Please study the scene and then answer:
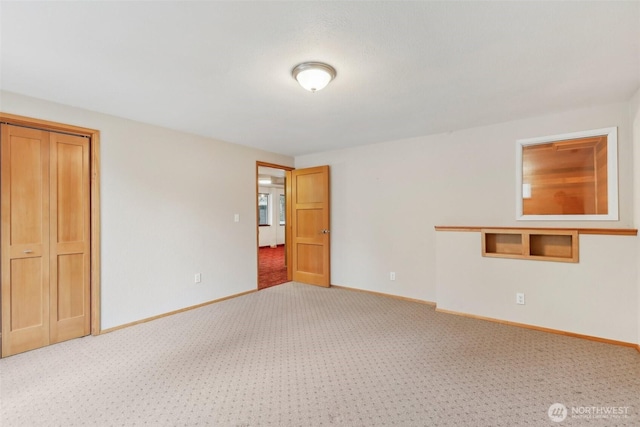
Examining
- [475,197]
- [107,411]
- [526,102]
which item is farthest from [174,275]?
[526,102]

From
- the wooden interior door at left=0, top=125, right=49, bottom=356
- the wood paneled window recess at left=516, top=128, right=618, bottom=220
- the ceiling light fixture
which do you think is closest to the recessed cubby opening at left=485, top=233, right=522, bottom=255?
the wood paneled window recess at left=516, top=128, right=618, bottom=220

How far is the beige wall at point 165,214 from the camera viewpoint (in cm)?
306

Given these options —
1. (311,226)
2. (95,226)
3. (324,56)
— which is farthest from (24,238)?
(311,226)

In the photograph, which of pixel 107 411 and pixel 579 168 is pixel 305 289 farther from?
pixel 579 168

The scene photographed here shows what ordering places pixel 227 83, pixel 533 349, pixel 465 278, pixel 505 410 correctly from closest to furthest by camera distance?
pixel 505 410
pixel 227 83
pixel 533 349
pixel 465 278

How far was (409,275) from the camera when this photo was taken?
410 centimetres

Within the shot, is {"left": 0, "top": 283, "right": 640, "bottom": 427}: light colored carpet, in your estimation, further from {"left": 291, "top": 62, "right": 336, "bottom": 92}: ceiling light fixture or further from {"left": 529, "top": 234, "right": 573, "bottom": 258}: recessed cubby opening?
{"left": 291, "top": 62, "right": 336, "bottom": 92}: ceiling light fixture

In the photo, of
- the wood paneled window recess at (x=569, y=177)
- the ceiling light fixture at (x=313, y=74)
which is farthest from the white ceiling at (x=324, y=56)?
the wood paneled window recess at (x=569, y=177)

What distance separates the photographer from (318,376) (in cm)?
219

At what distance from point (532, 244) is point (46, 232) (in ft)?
16.8

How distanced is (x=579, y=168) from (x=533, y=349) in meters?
2.07

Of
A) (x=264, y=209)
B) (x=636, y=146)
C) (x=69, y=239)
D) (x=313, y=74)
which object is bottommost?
(x=69, y=239)

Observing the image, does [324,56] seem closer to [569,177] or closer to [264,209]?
[569,177]

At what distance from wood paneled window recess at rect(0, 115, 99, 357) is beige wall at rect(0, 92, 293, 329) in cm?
13
